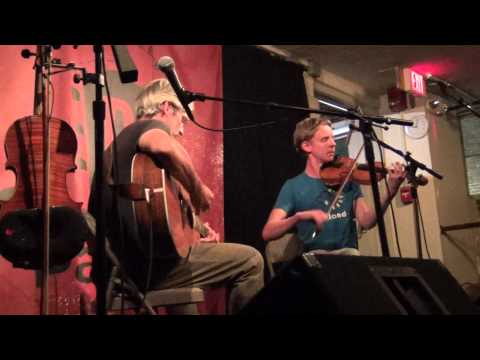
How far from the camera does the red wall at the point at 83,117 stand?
2.53 metres

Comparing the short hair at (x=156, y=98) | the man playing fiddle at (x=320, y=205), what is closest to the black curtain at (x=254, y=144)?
the man playing fiddle at (x=320, y=205)

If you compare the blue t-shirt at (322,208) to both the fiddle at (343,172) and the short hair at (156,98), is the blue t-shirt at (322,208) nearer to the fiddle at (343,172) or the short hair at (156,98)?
the fiddle at (343,172)

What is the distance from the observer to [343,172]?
10.0 ft

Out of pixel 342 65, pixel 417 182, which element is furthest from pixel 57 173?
pixel 342 65

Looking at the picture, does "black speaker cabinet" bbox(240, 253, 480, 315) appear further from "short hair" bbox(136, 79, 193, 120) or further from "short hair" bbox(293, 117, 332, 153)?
"short hair" bbox(293, 117, 332, 153)

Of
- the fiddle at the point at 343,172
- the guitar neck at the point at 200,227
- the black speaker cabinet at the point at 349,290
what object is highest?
the fiddle at the point at 343,172

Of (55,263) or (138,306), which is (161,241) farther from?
(55,263)

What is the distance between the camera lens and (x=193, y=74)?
3580 mm

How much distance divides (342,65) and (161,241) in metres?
3.81

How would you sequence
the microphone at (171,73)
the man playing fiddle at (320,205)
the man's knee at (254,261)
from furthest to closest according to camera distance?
the man playing fiddle at (320,205) < the man's knee at (254,261) < the microphone at (171,73)

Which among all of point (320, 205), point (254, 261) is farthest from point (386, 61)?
point (254, 261)

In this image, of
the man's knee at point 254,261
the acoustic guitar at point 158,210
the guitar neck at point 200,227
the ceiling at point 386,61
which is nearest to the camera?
the acoustic guitar at point 158,210

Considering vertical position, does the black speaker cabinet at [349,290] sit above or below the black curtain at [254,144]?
below

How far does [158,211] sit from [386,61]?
12.9ft
